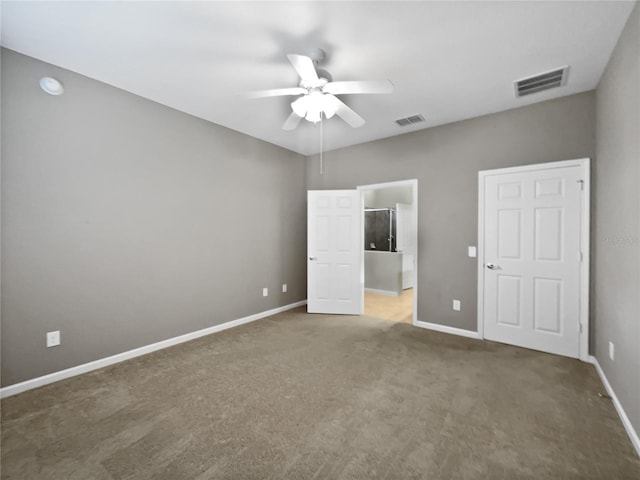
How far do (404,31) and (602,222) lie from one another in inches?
93.2

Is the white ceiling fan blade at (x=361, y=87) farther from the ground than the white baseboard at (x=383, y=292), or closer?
farther from the ground

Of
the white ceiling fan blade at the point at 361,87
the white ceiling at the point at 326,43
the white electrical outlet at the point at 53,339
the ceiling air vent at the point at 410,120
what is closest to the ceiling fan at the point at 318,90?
the white ceiling fan blade at the point at 361,87

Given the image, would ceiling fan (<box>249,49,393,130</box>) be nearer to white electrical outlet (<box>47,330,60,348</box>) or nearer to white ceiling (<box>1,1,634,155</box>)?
white ceiling (<box>1,1,634,155</box>)

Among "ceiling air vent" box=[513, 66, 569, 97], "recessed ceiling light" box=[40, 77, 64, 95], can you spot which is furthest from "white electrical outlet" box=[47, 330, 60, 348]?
"ceiling air vent" box=[513, 66, 569, 97]

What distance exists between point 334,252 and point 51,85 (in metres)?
3.57

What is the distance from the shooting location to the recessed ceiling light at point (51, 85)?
2318 mm

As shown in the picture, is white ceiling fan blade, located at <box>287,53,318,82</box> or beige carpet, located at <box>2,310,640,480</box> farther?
white ceiling fan blade, located at <box>287,53,318,82</box>

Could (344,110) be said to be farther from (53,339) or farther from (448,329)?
(53,339)

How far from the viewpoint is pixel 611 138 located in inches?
88.2

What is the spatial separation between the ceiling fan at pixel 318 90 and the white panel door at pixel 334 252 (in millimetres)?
1880

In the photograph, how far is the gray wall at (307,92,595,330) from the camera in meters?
2.89

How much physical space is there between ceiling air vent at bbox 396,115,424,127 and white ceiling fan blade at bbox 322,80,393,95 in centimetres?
153

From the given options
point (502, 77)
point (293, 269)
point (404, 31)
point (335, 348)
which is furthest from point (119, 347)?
point (502, 77)

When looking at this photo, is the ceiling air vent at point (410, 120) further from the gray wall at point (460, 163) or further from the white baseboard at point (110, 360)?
the white baseboard at point (110, 360)
